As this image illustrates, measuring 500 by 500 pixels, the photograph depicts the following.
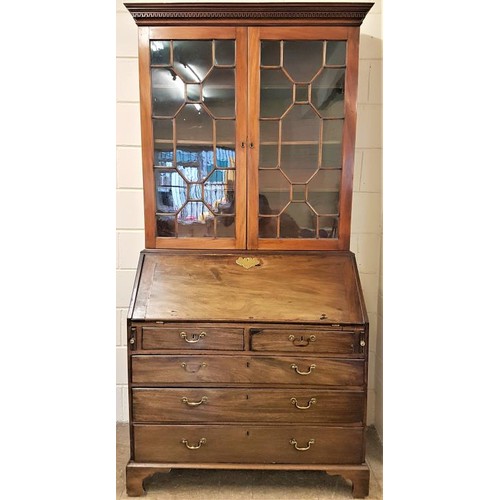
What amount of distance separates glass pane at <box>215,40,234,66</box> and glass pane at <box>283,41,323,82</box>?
0.17m

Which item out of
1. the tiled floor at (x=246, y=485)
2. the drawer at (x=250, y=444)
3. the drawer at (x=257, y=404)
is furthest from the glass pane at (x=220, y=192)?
the tiled floor at (x=246, y=485)

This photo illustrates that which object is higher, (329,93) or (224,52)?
(224,52)

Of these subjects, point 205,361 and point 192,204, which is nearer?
point 205,361

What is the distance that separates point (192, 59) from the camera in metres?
1.56

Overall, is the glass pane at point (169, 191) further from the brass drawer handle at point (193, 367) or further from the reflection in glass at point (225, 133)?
the brass drawer handle at point (193, 367)

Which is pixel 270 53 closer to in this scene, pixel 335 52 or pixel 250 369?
pixel 335 52

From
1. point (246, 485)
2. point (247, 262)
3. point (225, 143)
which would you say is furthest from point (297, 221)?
point (246, 485)

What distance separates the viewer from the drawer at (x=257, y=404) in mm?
1491

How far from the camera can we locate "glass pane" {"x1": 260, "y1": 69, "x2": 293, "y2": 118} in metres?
1.56

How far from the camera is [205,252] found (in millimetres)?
1610

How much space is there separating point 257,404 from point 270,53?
44.7 inches
